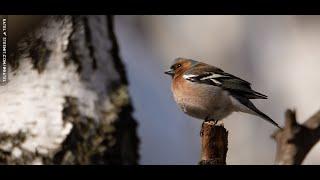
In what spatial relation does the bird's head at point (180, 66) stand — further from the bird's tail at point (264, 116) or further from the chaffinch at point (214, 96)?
the bird's tail at point (264, 116)

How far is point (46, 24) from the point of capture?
368 centimetres

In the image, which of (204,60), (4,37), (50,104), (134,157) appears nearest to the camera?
(50,104)

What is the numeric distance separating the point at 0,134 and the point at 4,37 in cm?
70

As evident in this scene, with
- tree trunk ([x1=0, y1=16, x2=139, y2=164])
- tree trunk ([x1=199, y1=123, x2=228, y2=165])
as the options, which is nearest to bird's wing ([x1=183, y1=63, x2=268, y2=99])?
tree trunk ([x1=0, y1=16, x2=139, y2=164])

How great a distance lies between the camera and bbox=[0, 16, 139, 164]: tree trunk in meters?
3.35

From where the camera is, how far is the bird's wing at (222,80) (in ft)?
12.7

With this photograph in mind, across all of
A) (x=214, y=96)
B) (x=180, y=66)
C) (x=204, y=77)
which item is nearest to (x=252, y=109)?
(x=214, y=96)

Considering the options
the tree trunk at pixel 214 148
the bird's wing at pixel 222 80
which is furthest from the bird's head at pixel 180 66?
the tree trunk at pixel 214 148

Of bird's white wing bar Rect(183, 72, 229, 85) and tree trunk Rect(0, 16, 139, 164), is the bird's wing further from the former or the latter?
tree trunk Rect(0, 16, 139, 164)

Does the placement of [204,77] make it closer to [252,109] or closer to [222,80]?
[222,80]
